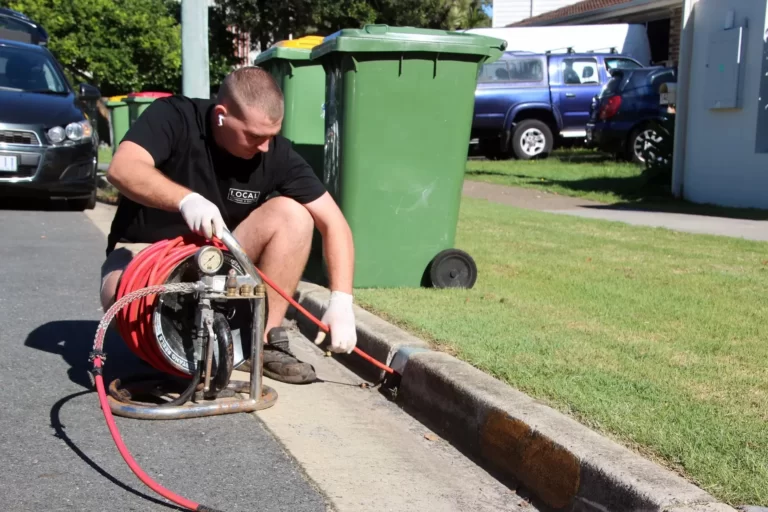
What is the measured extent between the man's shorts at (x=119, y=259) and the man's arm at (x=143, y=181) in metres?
0.40

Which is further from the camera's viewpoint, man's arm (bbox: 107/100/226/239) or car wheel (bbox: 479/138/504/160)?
car wheel (bbox: 479/138/504/160)

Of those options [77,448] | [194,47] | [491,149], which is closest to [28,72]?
[194,47]

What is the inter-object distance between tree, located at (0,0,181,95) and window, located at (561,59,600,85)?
848cm

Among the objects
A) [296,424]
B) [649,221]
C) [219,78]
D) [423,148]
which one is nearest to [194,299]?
[296,424]

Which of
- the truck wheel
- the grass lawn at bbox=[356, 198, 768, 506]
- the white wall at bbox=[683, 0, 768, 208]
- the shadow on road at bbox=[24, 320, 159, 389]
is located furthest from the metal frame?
the truck wheel

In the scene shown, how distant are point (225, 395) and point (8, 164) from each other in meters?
6.71

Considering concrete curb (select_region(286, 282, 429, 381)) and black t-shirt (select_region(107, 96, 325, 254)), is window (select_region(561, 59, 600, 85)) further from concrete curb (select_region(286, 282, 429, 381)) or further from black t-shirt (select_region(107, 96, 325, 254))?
black t-shirt (select_region(107, 96, 325, 254))

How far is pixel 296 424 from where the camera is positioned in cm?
400

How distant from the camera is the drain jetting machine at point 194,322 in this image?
3.74 metres

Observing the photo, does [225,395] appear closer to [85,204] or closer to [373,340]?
[373,340]

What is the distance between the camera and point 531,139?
1972cm

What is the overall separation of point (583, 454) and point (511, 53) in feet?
56.6

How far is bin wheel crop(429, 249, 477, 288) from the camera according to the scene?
6.06 metres

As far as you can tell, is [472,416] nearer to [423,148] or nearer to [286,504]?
[286,504]
